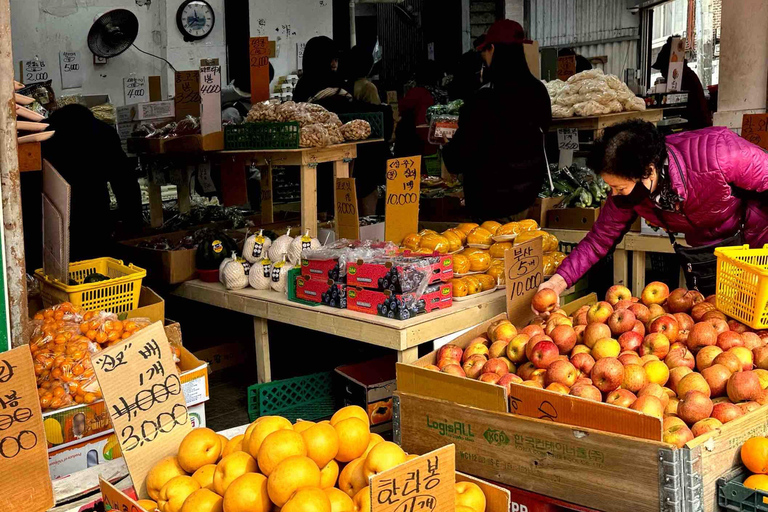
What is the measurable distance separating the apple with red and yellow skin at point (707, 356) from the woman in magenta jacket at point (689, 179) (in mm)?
702

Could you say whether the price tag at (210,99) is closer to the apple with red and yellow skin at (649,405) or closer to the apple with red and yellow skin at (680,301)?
the apple with red and yellow skin at (680,301)

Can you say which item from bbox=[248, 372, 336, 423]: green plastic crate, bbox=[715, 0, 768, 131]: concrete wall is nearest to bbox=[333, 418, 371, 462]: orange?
bbox=[248, 372, 336, 423]: green plastic crate

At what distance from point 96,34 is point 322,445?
8.85 metres

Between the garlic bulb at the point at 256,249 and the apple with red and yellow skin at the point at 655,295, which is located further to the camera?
the garlic bulb at the point at 256,249

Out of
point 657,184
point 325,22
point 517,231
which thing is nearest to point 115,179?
point 517,231

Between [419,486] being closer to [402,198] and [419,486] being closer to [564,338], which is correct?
[564,338]

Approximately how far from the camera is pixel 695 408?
7.97 feet

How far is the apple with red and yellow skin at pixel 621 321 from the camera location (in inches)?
119

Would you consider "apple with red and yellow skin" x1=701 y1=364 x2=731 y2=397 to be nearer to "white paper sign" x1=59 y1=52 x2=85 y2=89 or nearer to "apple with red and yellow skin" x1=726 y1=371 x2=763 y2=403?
"apple with red and yellow skin" x1=726 y1=371 x2=763 y2=403

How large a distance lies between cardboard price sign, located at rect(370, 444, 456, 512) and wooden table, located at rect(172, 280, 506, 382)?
1.59 meters

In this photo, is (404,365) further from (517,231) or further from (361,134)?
(361,134)

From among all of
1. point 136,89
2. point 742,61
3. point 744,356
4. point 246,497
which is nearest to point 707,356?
point 744,356

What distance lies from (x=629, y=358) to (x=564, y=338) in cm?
30

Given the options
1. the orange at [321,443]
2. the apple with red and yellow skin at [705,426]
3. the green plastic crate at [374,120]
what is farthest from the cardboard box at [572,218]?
the orange at [321,443]
